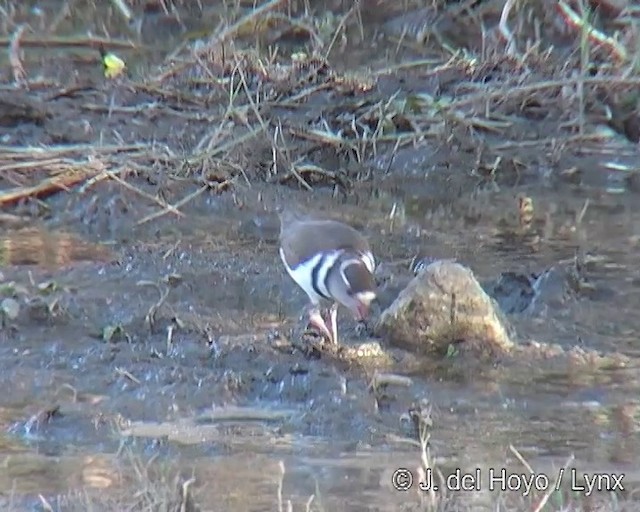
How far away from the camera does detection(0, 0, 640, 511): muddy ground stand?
547 cm

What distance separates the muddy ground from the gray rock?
0.11m

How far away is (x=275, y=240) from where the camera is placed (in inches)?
350

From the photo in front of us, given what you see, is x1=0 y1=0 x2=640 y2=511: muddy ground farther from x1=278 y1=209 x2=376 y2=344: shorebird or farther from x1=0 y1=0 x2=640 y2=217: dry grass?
x1=278 y1=209 x2=376 y2=344: shorebird

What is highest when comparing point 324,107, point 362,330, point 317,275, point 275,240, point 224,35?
point 224,35

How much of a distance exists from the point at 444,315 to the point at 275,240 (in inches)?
90.3

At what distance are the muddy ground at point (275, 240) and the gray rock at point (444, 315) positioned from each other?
110 millimetres

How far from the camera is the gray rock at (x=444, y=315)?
22.0ft

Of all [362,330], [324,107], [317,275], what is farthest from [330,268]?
[324,107]

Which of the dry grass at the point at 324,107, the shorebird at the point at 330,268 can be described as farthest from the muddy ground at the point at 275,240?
the shorebird at the point at 330,268

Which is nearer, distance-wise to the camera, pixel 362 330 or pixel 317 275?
pixel 317 275

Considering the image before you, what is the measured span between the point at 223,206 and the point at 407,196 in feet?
4.28

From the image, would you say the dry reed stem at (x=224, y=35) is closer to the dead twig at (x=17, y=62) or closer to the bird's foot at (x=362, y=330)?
the dead twig at (x=17, y=62)

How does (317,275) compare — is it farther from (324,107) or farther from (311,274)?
(324,107)

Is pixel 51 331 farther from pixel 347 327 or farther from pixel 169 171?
pixel 169 171
